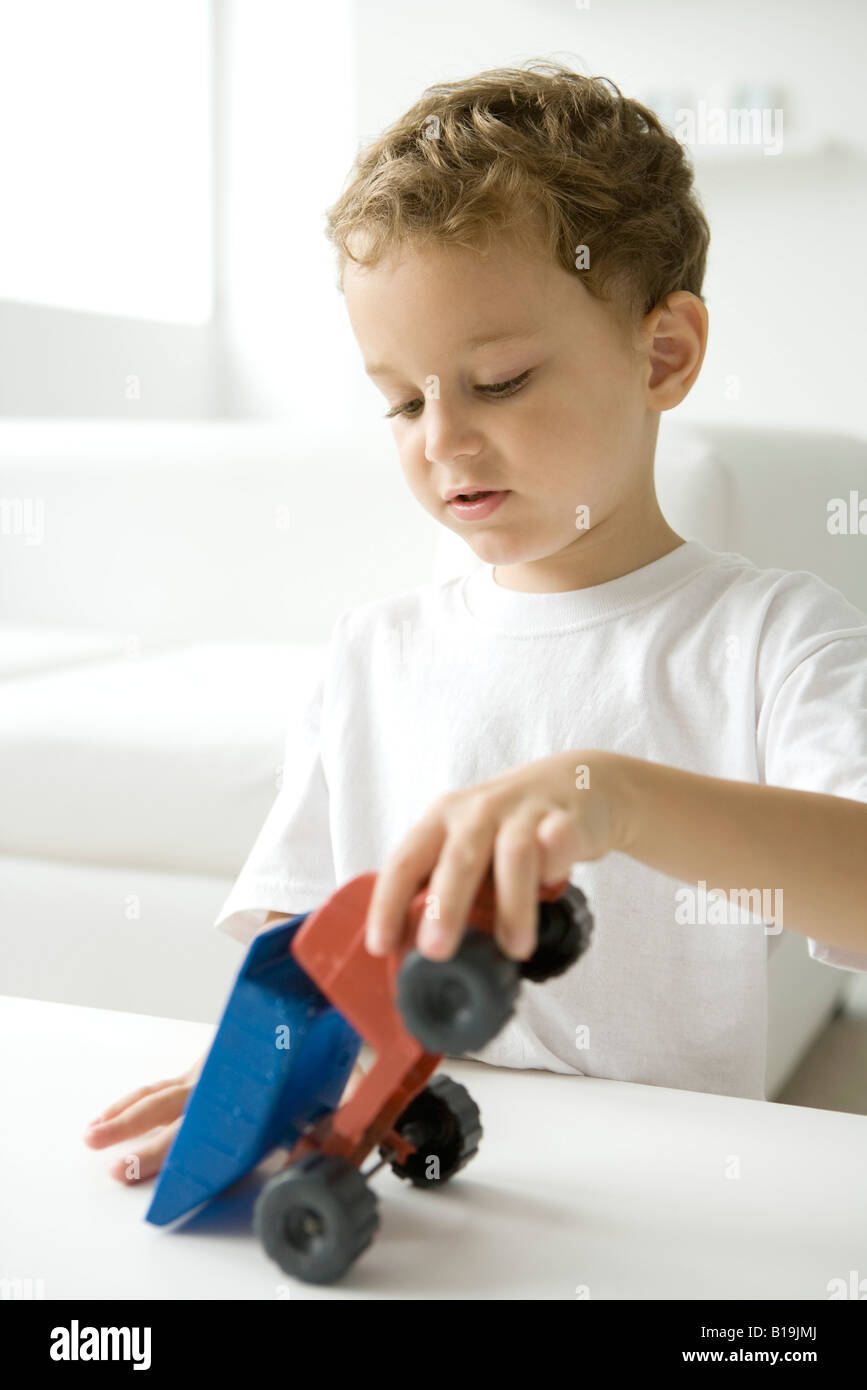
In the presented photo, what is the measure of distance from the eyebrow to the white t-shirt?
21 centimetres

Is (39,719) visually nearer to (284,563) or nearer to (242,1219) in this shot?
(284,563)

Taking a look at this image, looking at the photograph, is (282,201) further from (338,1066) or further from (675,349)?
(338,1066)

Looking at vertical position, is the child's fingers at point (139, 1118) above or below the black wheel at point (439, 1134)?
below

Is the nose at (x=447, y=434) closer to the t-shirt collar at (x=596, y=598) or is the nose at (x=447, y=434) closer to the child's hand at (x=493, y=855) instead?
the t-shirt collar at (x=596, y=598)

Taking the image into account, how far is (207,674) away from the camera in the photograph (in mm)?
1815

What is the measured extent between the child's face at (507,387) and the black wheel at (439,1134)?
40 cm

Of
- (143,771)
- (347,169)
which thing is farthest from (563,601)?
(347,169)

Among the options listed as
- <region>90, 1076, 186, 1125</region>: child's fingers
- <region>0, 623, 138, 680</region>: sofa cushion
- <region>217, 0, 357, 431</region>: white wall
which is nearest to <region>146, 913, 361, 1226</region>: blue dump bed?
<region>90, 1076, 186, 1125</region>: child's fingers

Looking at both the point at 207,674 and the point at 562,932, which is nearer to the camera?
the point at 562,932

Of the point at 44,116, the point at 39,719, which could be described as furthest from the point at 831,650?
the point at 44,116

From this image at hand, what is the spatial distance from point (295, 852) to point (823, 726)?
369mm

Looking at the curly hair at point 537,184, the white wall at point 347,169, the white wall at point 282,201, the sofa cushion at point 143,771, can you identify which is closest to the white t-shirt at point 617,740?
the curly hair at point 537,184

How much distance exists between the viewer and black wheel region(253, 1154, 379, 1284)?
1.67 feet

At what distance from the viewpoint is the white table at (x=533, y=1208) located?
0.54m
